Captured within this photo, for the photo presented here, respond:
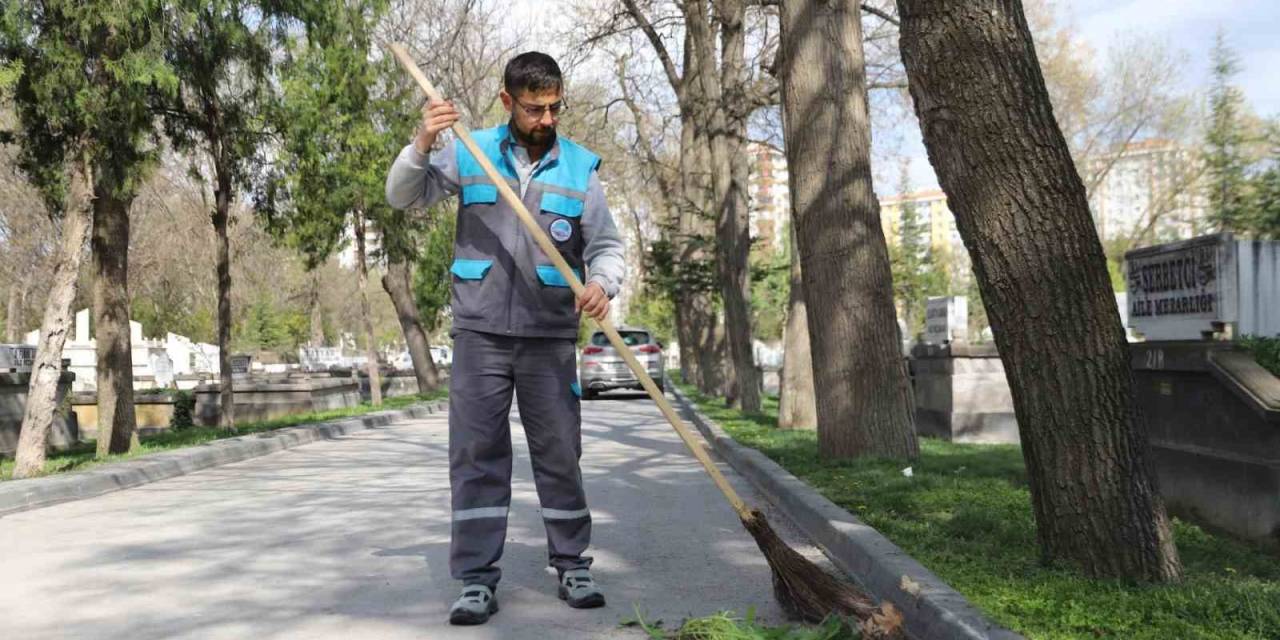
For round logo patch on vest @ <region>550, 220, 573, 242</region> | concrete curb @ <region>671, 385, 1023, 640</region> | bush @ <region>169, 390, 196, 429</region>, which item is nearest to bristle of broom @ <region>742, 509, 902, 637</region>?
concrete curb @ <region>671, 385, 1023, 640</region>

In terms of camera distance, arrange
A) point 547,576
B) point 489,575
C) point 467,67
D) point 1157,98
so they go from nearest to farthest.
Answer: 1. point 489,575
2. point 547,576
3. point 467,67
4. point 1157,98

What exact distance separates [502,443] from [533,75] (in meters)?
1.39

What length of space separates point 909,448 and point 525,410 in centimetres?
551

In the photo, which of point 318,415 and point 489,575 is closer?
point 489,575

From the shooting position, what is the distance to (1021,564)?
513cm

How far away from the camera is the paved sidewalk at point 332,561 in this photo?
4656 mm

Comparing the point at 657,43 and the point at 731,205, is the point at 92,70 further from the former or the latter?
the point at 657,43

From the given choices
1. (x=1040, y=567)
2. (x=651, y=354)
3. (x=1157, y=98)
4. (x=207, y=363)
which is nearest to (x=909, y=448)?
(x=1040, y=567)

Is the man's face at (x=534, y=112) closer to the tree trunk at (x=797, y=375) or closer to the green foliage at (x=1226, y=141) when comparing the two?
the tree trunk at (x=797, y=375)

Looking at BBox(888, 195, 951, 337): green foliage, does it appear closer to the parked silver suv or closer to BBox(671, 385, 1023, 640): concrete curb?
the parked silver suv

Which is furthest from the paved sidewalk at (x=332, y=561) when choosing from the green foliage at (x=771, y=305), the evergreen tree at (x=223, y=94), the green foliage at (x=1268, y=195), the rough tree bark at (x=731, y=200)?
the green foliage at (x=771, y=305)

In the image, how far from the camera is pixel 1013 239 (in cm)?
485

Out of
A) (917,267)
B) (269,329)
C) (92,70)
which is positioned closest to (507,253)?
(92,70)

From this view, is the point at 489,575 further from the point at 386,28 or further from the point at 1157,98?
the point at 1157,98
